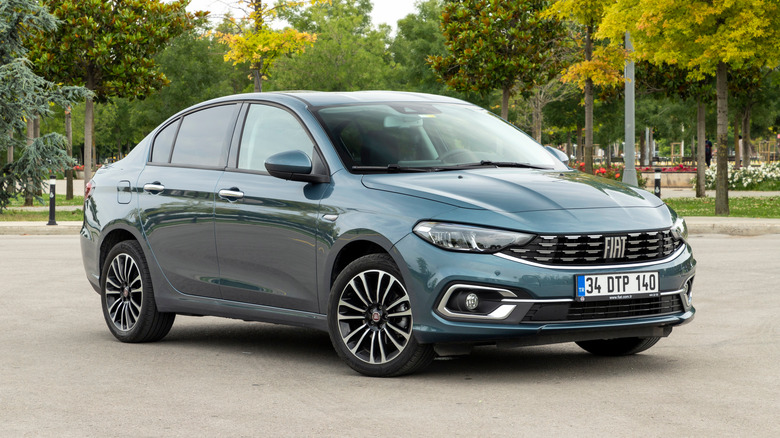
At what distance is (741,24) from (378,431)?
19244 millimetres

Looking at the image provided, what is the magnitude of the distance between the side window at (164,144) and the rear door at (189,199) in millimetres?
14

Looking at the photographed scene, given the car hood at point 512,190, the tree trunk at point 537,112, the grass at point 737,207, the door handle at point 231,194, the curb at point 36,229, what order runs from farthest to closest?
the tree trunk at point 537,112, the grass at point 737,207, the curb at point 36,229, the door handle at point 231,194, the car hood at point 512,190

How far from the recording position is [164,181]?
8.37 m

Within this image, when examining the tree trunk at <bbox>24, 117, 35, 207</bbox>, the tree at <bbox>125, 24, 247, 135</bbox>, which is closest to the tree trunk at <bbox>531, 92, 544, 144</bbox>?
the tree at <bbox>125, 24, 247, 135</bbox>

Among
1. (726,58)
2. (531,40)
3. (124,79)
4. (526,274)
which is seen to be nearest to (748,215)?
(726,58)

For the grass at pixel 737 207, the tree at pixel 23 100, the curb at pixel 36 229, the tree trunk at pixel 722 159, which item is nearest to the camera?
the curb at pixel 36 229

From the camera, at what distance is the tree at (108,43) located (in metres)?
29.7

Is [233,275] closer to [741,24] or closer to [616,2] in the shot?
[741,24]

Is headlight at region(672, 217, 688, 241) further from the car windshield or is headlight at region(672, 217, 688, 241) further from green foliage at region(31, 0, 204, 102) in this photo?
green foliage at region(31, 0, 204, 102)

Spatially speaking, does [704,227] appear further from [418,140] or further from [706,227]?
[418,140]

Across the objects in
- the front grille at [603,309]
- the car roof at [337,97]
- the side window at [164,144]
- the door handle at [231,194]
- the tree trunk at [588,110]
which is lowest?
the front grille at [603,309]

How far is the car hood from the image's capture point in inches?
255

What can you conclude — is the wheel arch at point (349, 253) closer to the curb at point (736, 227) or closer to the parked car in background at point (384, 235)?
the parked car in background at point (384, 235)

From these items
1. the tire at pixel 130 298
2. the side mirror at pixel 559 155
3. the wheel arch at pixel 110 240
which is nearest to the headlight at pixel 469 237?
the side mirror at pixel 559 155
